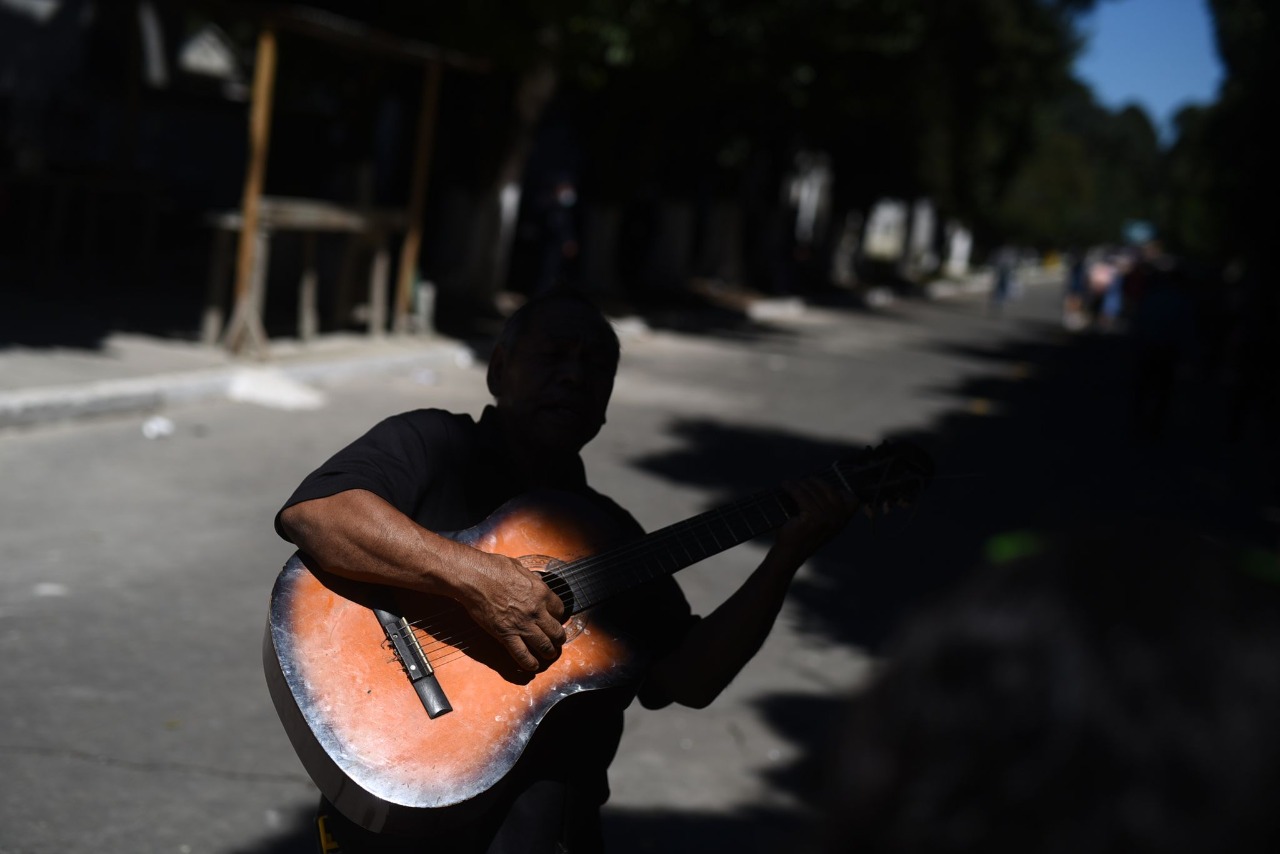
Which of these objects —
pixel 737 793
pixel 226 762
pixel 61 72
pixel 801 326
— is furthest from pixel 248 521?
pixel 801 326

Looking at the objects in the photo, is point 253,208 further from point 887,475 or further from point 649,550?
point 887,475

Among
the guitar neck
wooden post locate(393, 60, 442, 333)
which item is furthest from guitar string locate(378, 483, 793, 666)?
wooden post locate(393, 60, 442, 333)

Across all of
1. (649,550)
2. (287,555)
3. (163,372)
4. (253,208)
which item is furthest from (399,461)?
(253,208)

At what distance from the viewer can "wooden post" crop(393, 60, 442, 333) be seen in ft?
46.2

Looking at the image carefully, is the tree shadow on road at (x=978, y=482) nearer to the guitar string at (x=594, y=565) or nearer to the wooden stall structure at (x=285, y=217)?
the guitar string at (x=594, y=565)

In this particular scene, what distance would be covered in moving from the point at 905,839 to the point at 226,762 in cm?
392

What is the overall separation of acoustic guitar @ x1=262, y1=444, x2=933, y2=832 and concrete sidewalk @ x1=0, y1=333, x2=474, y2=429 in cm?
686

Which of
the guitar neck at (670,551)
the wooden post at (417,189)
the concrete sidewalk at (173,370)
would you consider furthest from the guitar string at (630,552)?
the wooden post at (417,189)

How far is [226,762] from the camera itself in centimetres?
446

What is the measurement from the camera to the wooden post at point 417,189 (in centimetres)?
1409

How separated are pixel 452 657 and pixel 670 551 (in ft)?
1.32

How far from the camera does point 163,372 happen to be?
10.7 m

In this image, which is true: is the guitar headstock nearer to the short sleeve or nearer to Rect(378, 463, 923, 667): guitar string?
Rect(378, 463, 923, 667): guitar string

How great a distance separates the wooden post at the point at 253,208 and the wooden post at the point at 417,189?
207 centimetres
